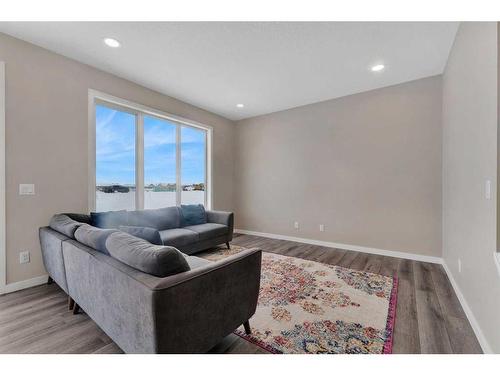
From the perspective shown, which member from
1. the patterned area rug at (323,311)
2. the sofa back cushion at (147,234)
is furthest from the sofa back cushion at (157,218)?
the patterned area rug at (323,311)

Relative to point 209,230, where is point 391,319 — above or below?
below

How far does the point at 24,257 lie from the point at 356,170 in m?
4.69

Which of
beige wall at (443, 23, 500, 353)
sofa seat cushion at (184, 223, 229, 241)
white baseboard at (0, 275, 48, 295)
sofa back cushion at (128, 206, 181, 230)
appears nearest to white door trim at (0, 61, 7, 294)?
white baseboard at (0, 275, 48, 295)

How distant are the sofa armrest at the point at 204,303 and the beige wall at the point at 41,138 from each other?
96.9 inches

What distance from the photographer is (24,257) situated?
2354 mm

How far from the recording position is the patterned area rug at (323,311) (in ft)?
4.91

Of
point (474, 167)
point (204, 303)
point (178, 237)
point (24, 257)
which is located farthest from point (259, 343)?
point (24, 257)

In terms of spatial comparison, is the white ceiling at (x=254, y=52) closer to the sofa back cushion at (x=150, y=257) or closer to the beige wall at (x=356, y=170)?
the beige wall at (x=356, y=170)

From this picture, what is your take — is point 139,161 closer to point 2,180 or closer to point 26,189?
point 26,189

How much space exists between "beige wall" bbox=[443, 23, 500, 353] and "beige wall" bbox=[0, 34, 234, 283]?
4.03 metres
